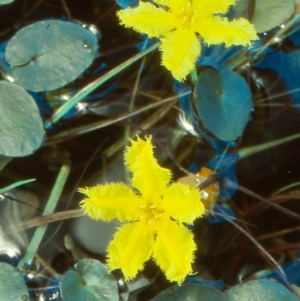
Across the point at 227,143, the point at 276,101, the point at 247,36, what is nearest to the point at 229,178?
the point at 227,143

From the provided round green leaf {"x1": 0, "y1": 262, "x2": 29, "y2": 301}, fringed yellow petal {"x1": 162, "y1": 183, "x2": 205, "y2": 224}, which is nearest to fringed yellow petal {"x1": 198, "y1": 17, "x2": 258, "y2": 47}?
fringed yellow petal {"x1": 162, "y1": 183, "x2": 205, "y2": 224}

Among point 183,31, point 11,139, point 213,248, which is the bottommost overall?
point 213,248

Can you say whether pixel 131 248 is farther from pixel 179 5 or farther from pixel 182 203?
pixel 179 5

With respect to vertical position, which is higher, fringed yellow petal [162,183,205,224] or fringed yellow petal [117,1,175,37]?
fringed yellow petal [117,1,175,37]

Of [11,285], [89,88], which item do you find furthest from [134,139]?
[11,285]

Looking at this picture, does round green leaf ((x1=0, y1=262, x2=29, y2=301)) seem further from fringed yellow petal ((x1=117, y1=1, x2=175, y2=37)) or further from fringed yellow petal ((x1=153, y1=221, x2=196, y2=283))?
fringed yellow petal ((x1=117, y1=1, x2=175, y2=37))

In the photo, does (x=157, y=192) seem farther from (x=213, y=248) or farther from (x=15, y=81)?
(x=15, y=81)

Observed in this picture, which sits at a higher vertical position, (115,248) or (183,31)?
(183,31)
